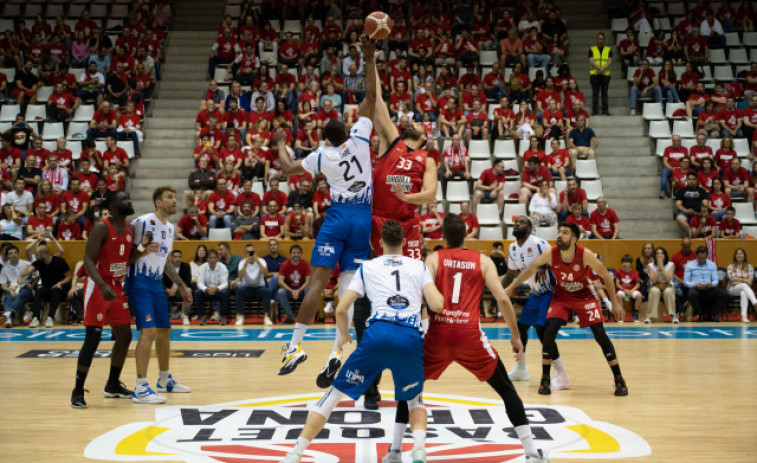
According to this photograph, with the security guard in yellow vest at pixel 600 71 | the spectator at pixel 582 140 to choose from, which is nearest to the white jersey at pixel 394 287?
the spectator at pixel 582 140

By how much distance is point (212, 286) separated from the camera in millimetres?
14922

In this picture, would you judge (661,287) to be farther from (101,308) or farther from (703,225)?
(101,308)

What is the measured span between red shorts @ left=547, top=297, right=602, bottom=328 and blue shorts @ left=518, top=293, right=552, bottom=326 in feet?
0.83

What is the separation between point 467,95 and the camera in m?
18.8

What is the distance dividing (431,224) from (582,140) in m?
4.93

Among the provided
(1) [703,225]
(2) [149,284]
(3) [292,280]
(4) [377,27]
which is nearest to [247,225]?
(3) [292,280]

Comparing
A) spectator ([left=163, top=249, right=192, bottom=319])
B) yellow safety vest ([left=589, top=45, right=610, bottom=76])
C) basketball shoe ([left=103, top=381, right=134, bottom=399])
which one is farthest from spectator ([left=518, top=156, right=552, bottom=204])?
basketball shoe ([left=103, top=381, right=134, bottom=399])

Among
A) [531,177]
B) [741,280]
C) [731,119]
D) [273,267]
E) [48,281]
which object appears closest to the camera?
[48,281]

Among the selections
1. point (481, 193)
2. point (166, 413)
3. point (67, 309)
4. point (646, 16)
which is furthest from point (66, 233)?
point (646, 16)

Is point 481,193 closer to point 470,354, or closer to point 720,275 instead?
point 720,275

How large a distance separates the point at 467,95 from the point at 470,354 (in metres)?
13.6

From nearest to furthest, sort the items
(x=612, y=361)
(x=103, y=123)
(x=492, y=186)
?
(x=612, y=361) → (x=492, y=186) → (x=103, y=123)

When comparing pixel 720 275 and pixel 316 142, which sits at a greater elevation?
pixel 316 142

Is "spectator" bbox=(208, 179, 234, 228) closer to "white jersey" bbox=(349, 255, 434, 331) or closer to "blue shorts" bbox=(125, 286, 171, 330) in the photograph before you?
"blue shorts" bbox=(125, 286, 171, 330)
